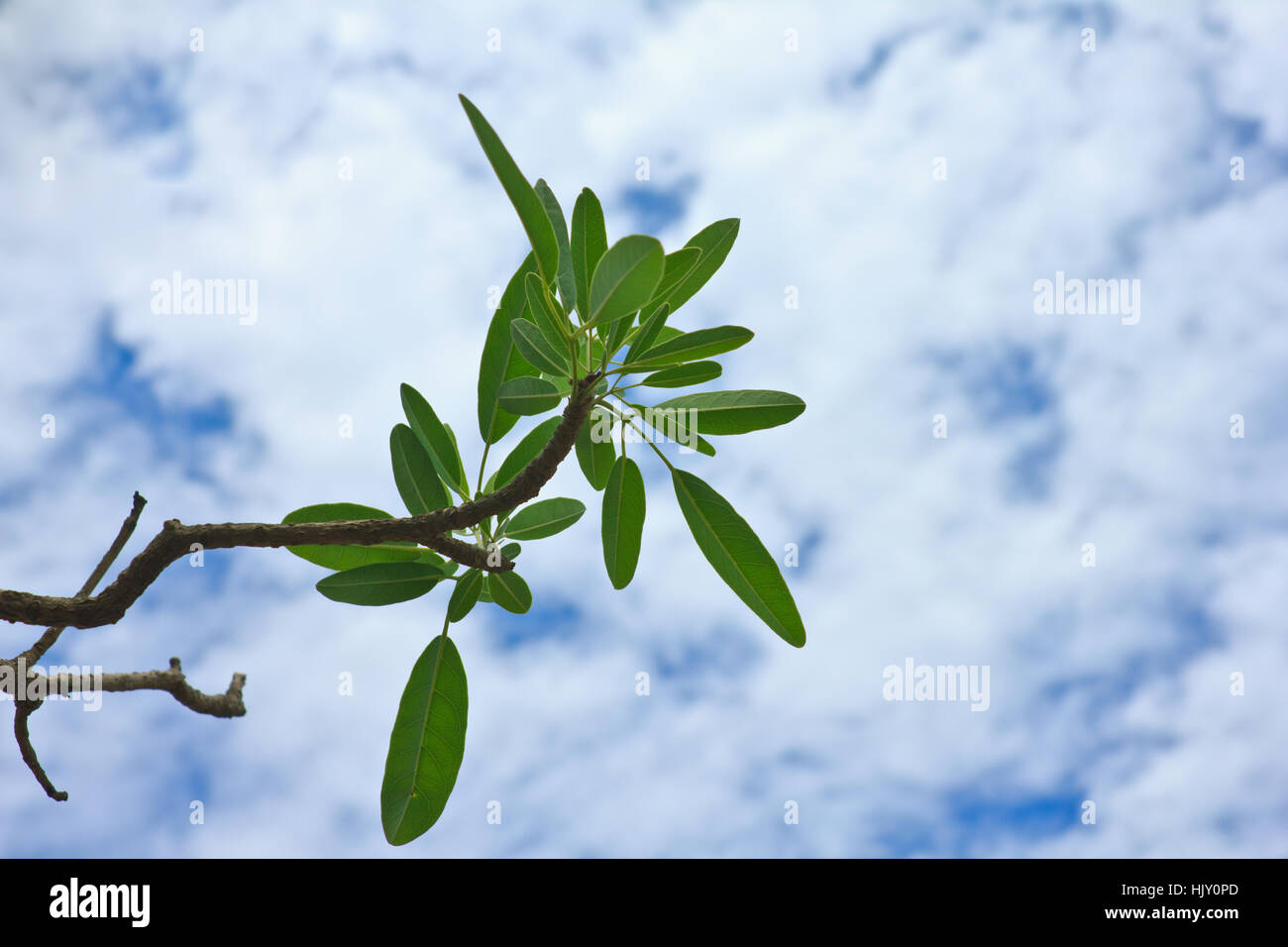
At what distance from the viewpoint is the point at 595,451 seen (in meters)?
1.82

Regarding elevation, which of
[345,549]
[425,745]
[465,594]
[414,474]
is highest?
[414,474]

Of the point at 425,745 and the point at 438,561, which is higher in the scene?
the point at 438,561

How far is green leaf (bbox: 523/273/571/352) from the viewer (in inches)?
64.9

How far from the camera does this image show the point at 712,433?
1.83m

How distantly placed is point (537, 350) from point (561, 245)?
213 mm

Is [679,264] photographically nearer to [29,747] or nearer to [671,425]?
[671,425]

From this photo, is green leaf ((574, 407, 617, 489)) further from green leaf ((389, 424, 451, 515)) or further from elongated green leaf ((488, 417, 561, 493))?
green leaf ((389, 424, 451, 515))

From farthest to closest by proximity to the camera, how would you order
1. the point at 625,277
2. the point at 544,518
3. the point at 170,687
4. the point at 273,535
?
1. the point at 170,687
2. the point at 544,518
3. the point at 273,535
4. the point at 625,277

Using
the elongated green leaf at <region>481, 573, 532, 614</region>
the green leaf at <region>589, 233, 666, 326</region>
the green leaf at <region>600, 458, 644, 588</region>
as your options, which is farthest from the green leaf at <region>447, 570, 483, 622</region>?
the green leaf at <region>589, 233, 666, 326</region>

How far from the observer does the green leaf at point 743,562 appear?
1.82 m

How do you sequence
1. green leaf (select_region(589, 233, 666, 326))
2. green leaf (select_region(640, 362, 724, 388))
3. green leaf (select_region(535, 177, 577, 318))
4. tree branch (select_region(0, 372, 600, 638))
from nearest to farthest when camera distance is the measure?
green leaf (select_region(589, 233, 666, 326)) < tree branch (select_region(0, 372, 600, 638)) < green leaf (select_region(535, 177, 577, 318)) < green leaf (select_region(640, 362, 724, 388))

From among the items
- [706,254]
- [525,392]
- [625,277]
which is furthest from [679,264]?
[525,392]

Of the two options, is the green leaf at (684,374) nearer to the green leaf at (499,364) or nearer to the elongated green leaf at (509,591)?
the green leaf at (499,364)

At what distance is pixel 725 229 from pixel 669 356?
0.31 m
